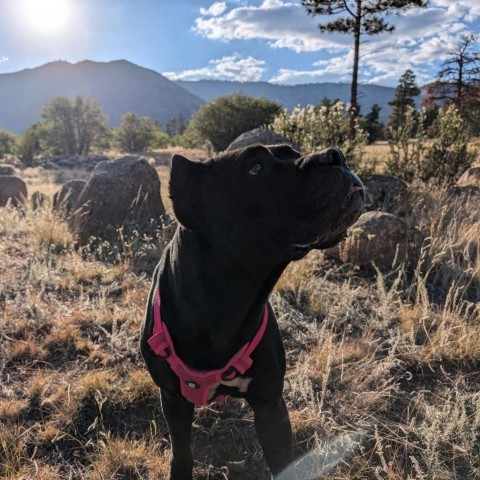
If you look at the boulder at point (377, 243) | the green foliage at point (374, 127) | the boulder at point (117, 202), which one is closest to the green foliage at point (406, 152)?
the boulder at point (377, 243)

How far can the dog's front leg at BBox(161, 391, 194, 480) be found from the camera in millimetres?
2121

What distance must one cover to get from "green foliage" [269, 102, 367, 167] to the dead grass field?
3112 millimetres

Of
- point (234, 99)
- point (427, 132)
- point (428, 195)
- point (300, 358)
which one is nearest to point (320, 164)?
point (300, 358)

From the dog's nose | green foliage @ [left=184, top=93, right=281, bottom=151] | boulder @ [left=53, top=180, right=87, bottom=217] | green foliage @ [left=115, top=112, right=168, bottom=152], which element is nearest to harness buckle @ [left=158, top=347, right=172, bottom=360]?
the dog's nose

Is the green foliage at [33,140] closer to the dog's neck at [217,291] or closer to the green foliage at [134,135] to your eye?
the green foliage at [134,135]

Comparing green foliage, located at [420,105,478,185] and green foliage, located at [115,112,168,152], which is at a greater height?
green foliage, located at [115,112,168,152]

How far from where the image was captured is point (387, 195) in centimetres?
669

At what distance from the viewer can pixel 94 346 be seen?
344cm

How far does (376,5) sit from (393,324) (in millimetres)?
11481

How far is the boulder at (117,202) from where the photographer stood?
6.02m

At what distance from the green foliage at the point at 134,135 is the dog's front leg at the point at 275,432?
46.6 metres

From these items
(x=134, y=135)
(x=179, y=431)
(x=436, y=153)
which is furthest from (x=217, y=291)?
(x=134, y=135)

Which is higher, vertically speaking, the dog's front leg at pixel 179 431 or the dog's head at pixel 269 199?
the dog's head at pixel 269 199

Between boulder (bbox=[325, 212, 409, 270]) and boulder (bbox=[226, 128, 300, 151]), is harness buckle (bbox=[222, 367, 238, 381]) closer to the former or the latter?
boulder (bbox=[325, 212, 409, 270])
